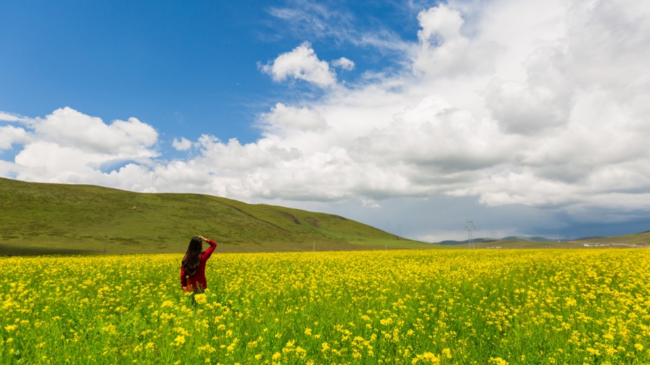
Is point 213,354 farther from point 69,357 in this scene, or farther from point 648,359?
point 648,359

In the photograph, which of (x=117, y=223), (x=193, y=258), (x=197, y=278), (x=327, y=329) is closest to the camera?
(x=327, y=329)

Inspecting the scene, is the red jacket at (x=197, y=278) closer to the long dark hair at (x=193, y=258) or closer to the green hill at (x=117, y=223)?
the long dark hair at (x=193, y=258)

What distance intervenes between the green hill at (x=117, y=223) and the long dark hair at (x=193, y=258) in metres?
54.4

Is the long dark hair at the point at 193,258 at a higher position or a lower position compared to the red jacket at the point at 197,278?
higher

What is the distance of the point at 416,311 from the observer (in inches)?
346

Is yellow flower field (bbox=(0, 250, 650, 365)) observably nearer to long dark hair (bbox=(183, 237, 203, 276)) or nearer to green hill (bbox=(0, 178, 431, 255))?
long dark hair (bbox=(183, 237, 203, 276))

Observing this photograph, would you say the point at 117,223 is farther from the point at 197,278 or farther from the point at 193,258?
the point at 193,258

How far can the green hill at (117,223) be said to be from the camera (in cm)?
6756

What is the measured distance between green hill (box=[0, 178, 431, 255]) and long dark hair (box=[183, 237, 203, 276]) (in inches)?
2141

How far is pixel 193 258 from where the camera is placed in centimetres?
953

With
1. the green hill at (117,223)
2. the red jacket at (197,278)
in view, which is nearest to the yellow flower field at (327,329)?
the red jacket at (197,278)

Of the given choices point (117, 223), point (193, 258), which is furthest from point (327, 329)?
point (117, 223)

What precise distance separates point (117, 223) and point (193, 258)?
325 ft

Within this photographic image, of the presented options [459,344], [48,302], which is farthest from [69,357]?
[459,344]
